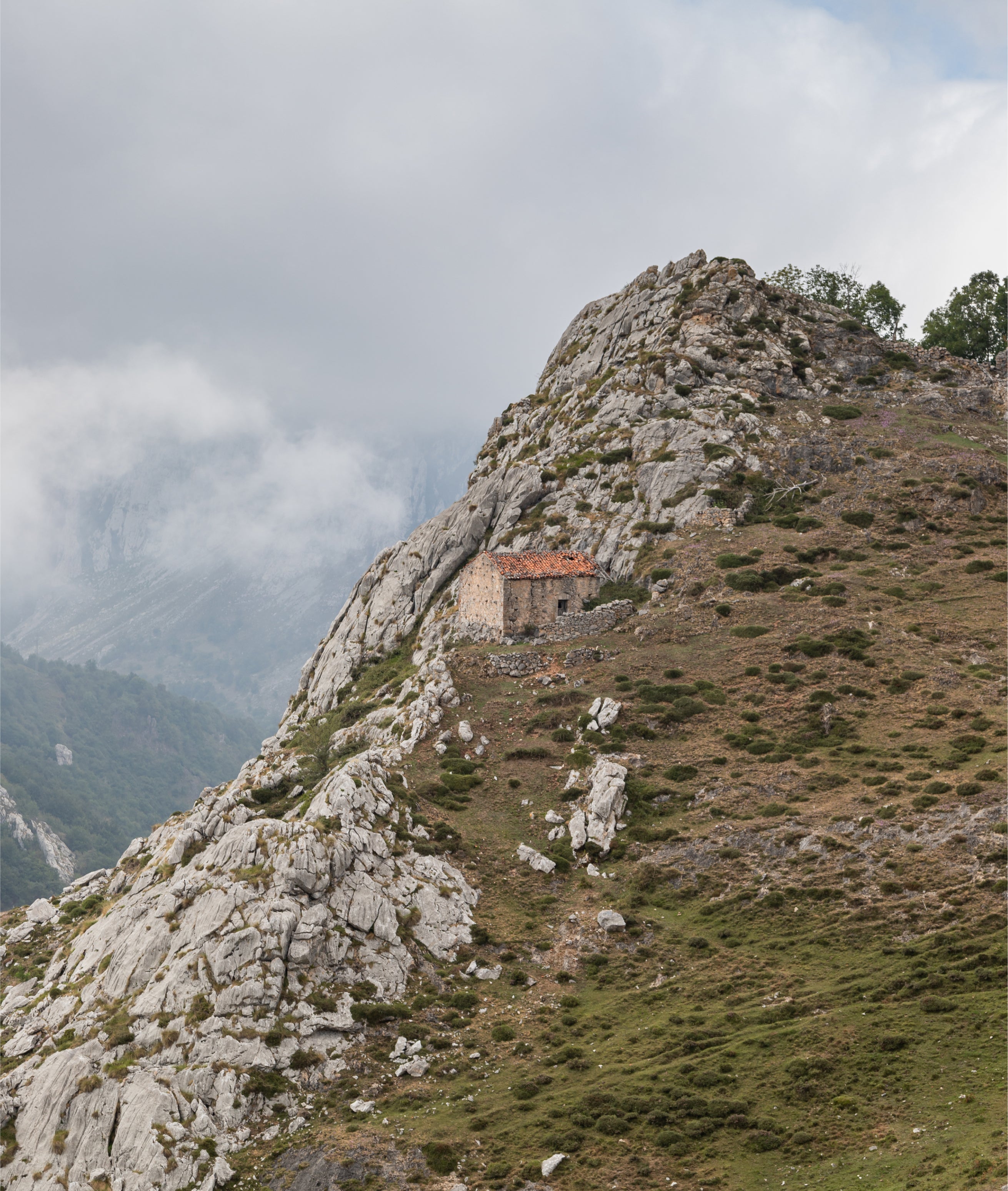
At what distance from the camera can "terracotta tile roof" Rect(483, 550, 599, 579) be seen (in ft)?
229

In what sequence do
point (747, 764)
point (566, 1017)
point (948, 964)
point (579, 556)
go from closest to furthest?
point (948, 964), point (566, 1017), point (747, 764), point (579, 556)

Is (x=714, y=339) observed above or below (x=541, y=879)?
above

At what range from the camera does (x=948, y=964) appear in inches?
1312

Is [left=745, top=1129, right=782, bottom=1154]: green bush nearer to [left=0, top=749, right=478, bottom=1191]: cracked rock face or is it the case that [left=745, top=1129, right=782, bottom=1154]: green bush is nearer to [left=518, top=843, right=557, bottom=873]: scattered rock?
[left=0, top=749, right=478, bottom=1191]: cracked rock face

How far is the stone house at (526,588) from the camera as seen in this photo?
69250 mm

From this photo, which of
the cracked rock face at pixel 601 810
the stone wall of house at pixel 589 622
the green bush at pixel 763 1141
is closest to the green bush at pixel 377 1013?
the cracked rock face at pixel 601 810

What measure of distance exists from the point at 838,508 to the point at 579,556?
24.0m

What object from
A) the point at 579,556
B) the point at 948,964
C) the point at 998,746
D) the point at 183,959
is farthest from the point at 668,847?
the point at 579,556

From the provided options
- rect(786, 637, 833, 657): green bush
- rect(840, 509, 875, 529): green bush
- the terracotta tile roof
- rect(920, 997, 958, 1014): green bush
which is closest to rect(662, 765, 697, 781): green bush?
rect(786, 637, 833, 657): green bush

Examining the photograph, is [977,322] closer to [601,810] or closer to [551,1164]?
[601,810]

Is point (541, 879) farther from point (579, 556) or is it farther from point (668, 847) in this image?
point (579, 556)

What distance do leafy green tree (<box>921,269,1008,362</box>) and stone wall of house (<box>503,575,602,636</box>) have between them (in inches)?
2738

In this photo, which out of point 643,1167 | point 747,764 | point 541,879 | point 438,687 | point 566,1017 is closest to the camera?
point 643,1167

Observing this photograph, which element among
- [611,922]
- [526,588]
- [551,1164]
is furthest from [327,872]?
[526,588]
